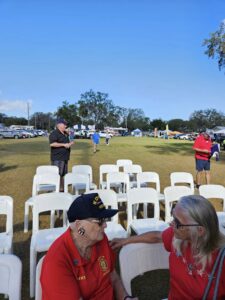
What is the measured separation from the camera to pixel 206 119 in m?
104

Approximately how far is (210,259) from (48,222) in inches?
160

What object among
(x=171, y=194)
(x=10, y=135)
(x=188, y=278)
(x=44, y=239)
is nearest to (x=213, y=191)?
(x=171, y=194)

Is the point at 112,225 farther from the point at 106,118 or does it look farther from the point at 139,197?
the point at 106,118

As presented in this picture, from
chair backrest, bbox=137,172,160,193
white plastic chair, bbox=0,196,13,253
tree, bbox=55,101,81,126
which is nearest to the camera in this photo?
white plastic chair, bbox=0,196,13,253

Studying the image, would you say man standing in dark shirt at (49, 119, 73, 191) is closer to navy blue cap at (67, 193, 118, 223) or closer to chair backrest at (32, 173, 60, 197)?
chair backrest at (32, 173, 60, 197)

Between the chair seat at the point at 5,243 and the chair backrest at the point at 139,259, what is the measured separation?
154cm

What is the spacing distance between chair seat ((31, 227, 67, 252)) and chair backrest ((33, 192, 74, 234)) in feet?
0.60

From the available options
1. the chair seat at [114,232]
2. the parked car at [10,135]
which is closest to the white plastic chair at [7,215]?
the chair seat at [114,232]

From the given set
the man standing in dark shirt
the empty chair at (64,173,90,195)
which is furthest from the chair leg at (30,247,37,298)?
the man standing in dark shirt

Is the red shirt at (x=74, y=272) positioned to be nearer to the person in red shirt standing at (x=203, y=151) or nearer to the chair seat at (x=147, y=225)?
the chair seat at (x=147, y=225)

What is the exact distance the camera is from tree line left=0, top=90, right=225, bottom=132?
76.7 meters

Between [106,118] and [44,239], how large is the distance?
80072mm

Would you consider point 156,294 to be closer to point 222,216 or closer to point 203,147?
point 222,216

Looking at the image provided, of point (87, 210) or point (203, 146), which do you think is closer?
point (87, 210)
